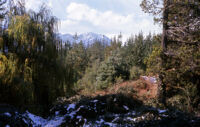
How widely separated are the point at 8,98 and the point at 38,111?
0.90 m

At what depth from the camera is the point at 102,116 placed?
4.57 m

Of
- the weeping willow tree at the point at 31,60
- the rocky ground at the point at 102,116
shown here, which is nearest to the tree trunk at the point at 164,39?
the rocky ground at the point at 102,116

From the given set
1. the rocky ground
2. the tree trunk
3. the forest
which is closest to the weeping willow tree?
the forest

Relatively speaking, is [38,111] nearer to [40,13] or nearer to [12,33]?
[12,33]

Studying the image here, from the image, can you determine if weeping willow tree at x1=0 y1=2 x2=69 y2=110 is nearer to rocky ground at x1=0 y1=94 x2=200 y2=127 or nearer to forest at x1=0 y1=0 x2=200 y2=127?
forest at x1=0 y1=0 x2=200 y2=127

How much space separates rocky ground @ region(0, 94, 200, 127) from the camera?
10.8ft

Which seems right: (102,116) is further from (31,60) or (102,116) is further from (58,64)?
(31,60)

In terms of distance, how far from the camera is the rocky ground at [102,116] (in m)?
3.29

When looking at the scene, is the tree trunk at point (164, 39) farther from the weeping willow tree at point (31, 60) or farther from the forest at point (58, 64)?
the weeping willow tree at point (31, 60)

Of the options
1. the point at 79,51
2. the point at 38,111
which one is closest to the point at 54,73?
the point at 38,111

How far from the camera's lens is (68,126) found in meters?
4.08

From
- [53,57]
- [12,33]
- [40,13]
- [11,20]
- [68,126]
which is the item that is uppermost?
[40,13]

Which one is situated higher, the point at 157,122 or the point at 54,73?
the point at 54,73

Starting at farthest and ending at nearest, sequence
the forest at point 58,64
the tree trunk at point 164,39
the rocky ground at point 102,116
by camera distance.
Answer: the tree trunk at point 164,39 < the forest at point 58,64 < the rocky ground at point 102,116
